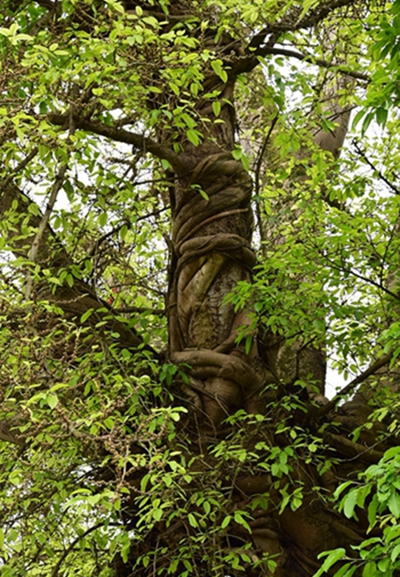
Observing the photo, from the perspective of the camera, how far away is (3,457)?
14.4 feet

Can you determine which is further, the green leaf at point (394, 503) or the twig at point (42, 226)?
the twig at point (42, 226)

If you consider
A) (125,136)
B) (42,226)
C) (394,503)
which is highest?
(125,136)

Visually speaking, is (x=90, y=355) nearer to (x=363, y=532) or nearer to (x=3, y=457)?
(x=3, y=457)

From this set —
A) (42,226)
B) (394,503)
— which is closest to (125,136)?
(42,226)

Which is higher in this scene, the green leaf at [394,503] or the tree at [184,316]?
the tree at [184,316]

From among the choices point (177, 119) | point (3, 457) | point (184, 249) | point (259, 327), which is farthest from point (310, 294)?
point (3, 457)

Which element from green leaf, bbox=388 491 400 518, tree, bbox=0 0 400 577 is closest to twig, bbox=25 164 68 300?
tree, bbox=0 0 400 577

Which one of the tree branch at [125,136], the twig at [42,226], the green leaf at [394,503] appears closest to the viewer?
the green leaf at [394,503]

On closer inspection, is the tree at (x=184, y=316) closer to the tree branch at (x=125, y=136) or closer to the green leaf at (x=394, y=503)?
the tree branch at (x=125, y=136)

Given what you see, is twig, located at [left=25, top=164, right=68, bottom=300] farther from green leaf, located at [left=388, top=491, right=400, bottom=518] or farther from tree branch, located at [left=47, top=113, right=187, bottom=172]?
green leaf, located at [left=388, top=491, right=400, bottom=518]

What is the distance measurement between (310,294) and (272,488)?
4.05ft

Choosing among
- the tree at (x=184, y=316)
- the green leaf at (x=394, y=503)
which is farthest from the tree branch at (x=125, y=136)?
the green leaf at (x=394, y=503)

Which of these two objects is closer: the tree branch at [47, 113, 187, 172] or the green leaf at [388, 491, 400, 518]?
the green leaf at [388, 491, 400, 518]

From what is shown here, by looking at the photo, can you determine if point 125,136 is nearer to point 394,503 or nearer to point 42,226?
point 42,226
